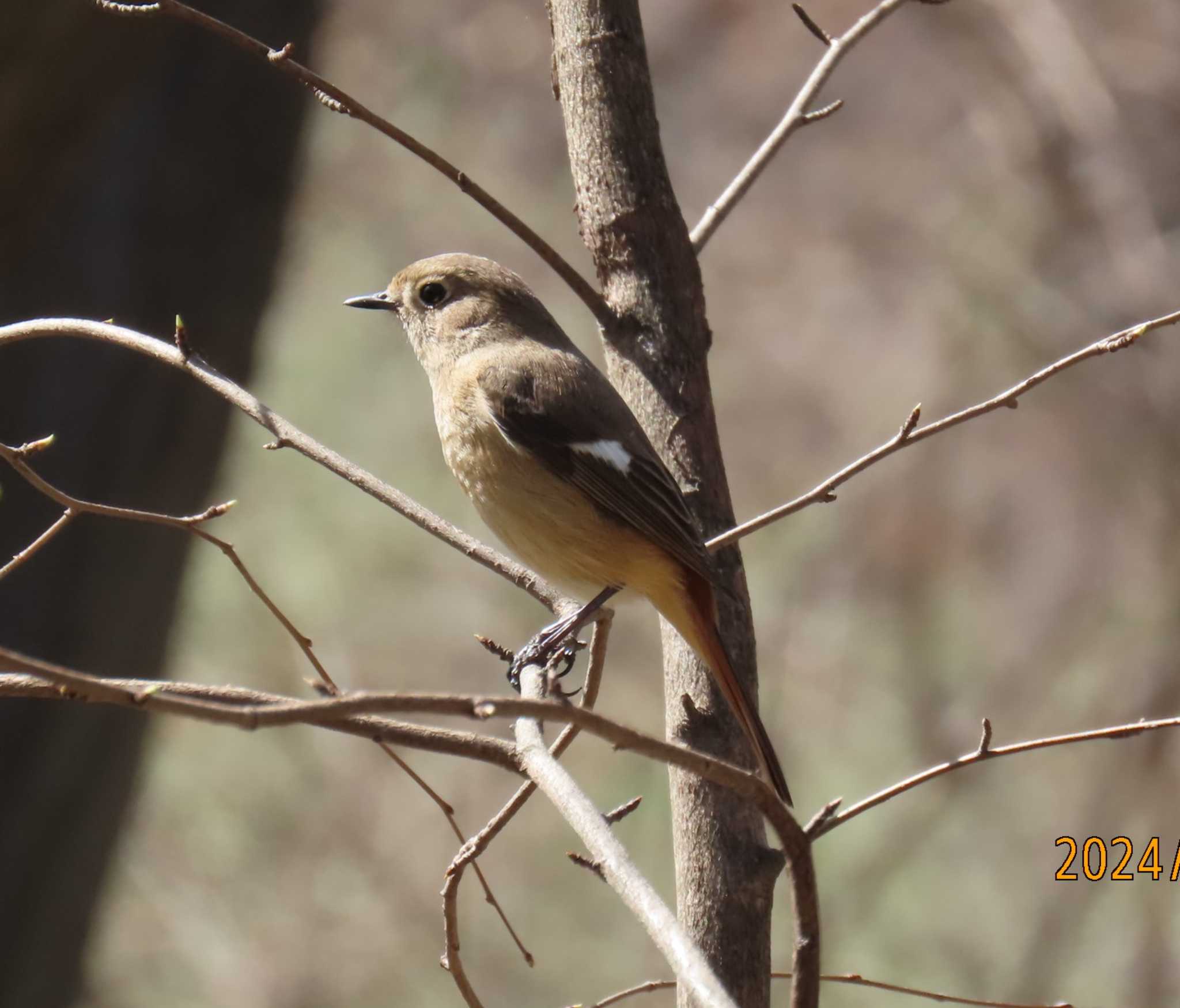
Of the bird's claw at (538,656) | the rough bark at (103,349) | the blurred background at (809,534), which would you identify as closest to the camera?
the bird's claw at (538,656)

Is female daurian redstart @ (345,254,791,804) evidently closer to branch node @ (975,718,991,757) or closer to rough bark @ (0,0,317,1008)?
branch node @ (975,718,991,757)

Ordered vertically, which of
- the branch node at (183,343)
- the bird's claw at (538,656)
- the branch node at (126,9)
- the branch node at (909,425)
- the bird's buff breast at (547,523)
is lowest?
the bird's claw at (538,656)

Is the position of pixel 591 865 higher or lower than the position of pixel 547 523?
lower

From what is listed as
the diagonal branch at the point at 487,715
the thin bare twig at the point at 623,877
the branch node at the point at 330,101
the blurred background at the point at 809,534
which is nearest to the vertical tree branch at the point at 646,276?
the branch node at the point at 330,101

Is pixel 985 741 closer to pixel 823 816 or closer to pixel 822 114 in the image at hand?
pixel 823 816

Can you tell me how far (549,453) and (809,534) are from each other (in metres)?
5.04

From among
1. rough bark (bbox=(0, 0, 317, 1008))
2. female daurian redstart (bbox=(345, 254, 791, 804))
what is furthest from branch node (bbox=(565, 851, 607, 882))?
rough bark (bbox=(0, 0, 317, 1008))

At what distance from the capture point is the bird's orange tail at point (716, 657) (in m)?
2.35

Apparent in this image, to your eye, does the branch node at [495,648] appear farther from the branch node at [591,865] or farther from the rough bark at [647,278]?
the branch node at [591,865]

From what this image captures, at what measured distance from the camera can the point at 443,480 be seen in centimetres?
856

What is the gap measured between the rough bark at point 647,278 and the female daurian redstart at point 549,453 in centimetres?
6

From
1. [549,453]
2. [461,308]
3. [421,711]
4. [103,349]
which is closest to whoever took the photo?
[421,711]

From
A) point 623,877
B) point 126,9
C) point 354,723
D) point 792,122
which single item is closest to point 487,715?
point 623,877

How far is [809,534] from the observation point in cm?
800
